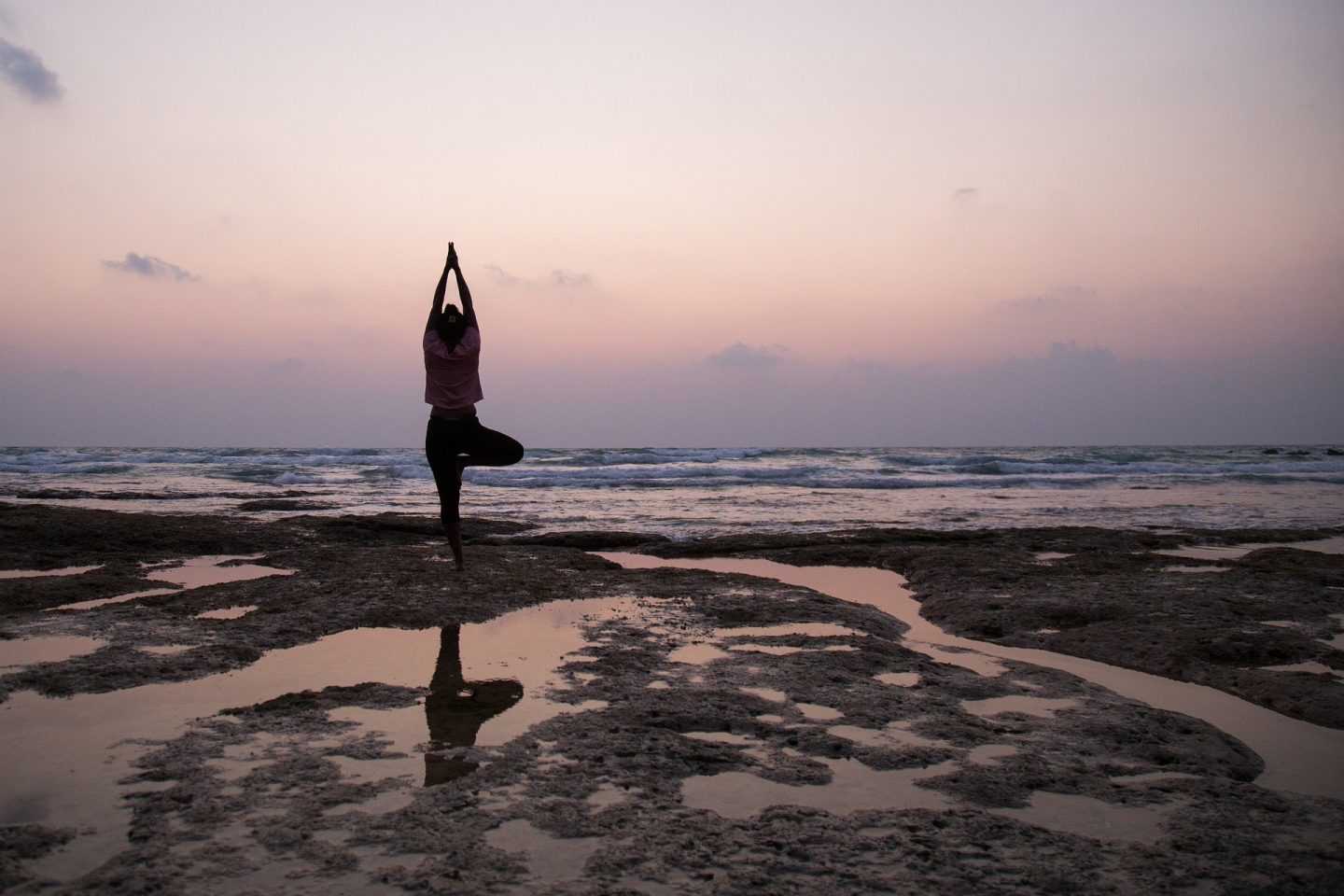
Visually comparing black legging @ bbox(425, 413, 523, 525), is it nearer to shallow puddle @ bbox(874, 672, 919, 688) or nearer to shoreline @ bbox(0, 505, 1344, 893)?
shoreline @ bbox(0, 505, 1344, 893)

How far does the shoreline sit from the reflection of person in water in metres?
0.02

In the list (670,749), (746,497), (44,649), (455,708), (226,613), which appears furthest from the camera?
(746,497)

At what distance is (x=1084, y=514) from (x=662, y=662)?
1094 centimetres

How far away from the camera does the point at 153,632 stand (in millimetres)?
4055

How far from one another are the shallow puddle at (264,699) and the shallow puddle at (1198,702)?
6.55 feet

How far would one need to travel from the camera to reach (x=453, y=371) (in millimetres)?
5793

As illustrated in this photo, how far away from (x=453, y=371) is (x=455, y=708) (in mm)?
3179

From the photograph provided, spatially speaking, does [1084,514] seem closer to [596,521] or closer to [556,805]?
[596,521]

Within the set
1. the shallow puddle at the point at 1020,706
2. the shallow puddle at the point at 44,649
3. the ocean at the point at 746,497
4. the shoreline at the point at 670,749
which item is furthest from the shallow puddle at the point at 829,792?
the ocean at the point at 746,497

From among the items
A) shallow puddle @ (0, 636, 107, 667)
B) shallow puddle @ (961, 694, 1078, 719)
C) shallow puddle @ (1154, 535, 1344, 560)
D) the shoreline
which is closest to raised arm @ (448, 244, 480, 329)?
the shoreline

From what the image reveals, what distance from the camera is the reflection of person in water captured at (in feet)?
8.15

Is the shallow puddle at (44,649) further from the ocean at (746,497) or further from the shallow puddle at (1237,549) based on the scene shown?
the shallow puddle at (1237,549)

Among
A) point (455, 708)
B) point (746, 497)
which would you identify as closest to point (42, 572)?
point (455, 708)

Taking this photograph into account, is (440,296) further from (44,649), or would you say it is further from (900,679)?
(900,679)
